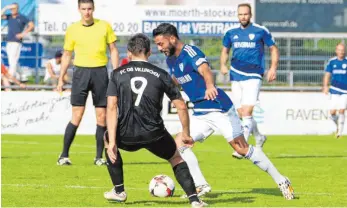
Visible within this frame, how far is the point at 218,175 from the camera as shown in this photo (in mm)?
14680

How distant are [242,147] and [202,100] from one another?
689 mm

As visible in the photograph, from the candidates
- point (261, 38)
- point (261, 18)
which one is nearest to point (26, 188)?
point (261, 38)

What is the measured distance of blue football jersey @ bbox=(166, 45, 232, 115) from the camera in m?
11.3

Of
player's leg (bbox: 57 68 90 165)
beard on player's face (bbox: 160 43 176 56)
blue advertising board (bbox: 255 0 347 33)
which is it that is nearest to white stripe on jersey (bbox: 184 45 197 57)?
beard on player's face (bbox: 160 43 176 56)

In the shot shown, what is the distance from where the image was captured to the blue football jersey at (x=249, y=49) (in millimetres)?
17047

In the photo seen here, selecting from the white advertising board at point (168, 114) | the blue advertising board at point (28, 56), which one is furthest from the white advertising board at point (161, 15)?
the white advertising board at point (168, 114)

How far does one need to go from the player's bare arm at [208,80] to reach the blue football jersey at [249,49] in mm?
5858

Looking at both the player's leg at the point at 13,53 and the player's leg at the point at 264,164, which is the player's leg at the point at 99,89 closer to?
the player's leg at the point at 264,164

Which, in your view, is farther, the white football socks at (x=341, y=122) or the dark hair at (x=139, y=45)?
the white football socks at (x=341, y=122)

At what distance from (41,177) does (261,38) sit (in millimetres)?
4785

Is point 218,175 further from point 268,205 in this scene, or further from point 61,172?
point 268,205

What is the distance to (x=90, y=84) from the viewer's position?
629 inches

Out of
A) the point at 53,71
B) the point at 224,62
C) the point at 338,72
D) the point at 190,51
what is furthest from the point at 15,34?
the point at 190,51

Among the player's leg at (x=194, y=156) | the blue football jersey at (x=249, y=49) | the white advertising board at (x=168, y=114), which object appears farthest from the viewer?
the white advertising board at (x=168, y=114)
